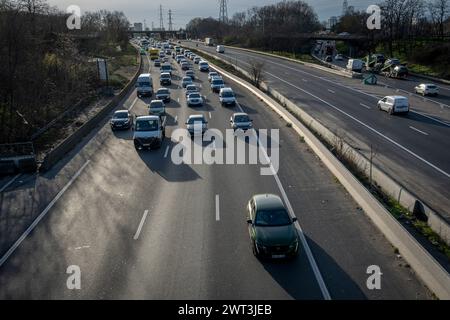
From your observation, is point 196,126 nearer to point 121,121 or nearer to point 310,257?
point 121,121

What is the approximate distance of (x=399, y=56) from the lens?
263 ft

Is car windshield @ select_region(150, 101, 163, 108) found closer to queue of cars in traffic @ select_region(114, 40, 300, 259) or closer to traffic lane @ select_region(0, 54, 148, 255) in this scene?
queue of cars in traffic @ select_region(114, 40, 300, 259)

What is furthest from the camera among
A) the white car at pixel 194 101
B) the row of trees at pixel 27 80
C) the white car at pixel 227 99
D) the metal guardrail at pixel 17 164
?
the white car at pixel 194 101

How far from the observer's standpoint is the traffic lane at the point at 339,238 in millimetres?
11586

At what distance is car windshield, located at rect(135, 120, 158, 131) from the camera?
2659cm

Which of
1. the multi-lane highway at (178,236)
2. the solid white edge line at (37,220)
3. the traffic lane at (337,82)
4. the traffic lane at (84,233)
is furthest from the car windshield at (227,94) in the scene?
the solid white edge line at (37,220)

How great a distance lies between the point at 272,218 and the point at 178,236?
342 cm

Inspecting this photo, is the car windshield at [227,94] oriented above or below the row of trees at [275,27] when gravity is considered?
below

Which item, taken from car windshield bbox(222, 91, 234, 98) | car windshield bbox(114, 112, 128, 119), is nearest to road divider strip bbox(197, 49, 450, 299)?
car windshield bbox(114, 112, 128, 119)

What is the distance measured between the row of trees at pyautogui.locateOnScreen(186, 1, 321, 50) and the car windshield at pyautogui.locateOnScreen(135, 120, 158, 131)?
95.0 m

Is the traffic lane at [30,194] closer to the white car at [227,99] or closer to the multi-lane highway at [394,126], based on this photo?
the white car at [227,99]

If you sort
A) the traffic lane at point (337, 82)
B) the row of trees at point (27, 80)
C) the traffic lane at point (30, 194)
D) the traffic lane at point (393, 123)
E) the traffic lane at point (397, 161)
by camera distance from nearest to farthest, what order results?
the traffic lane at point (30, 194), the traffic lane at point (397, 161), the traffic lane at point (393, 123), the row of trees at point (27, 80), the traffic lane at point (337, 82)

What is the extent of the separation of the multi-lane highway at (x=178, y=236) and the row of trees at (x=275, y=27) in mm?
101410

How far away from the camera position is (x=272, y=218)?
44.6ft
